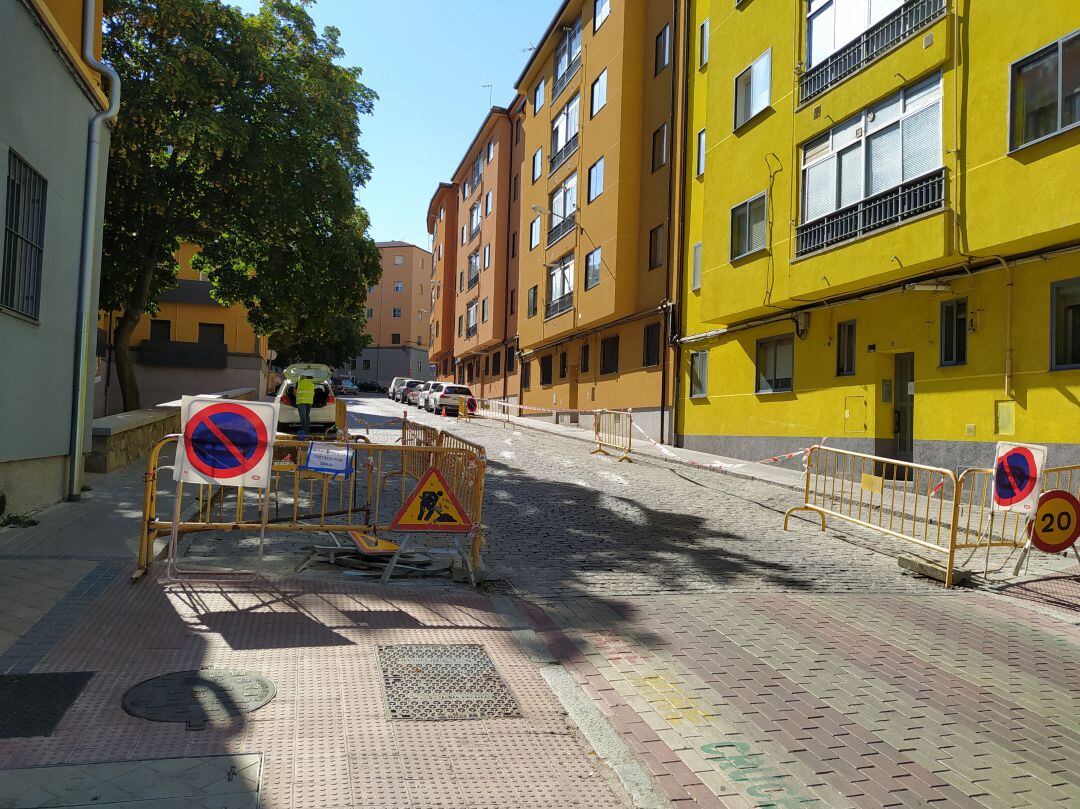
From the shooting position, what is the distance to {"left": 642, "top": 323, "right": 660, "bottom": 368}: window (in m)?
26.1

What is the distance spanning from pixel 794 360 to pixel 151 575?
604 inches

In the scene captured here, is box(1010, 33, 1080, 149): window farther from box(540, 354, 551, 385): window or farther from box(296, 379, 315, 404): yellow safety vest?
box(540, 354, 551, 385): window

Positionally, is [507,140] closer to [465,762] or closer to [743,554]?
[743,554]

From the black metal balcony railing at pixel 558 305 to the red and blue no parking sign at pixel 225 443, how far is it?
25646mm

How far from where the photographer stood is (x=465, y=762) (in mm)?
3857

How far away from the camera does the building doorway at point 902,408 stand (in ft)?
53.4

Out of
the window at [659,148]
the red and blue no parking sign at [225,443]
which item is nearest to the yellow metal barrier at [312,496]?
the red and blue no parking sign at [225,443]

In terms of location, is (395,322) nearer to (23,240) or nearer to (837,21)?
(837,21)

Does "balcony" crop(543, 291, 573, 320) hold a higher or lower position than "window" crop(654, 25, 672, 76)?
lower

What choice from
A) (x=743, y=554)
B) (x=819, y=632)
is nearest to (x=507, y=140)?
(x=743, y=554)

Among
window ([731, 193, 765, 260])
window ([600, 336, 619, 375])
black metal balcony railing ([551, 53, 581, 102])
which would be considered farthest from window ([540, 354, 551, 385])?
window ([731, 193, 765, 260])

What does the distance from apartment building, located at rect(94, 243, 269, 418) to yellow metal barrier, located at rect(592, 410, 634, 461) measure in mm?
17651

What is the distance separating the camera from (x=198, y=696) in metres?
4.40

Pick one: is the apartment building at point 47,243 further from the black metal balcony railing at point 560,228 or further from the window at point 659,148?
the black metal balcony railing at point 560,228
